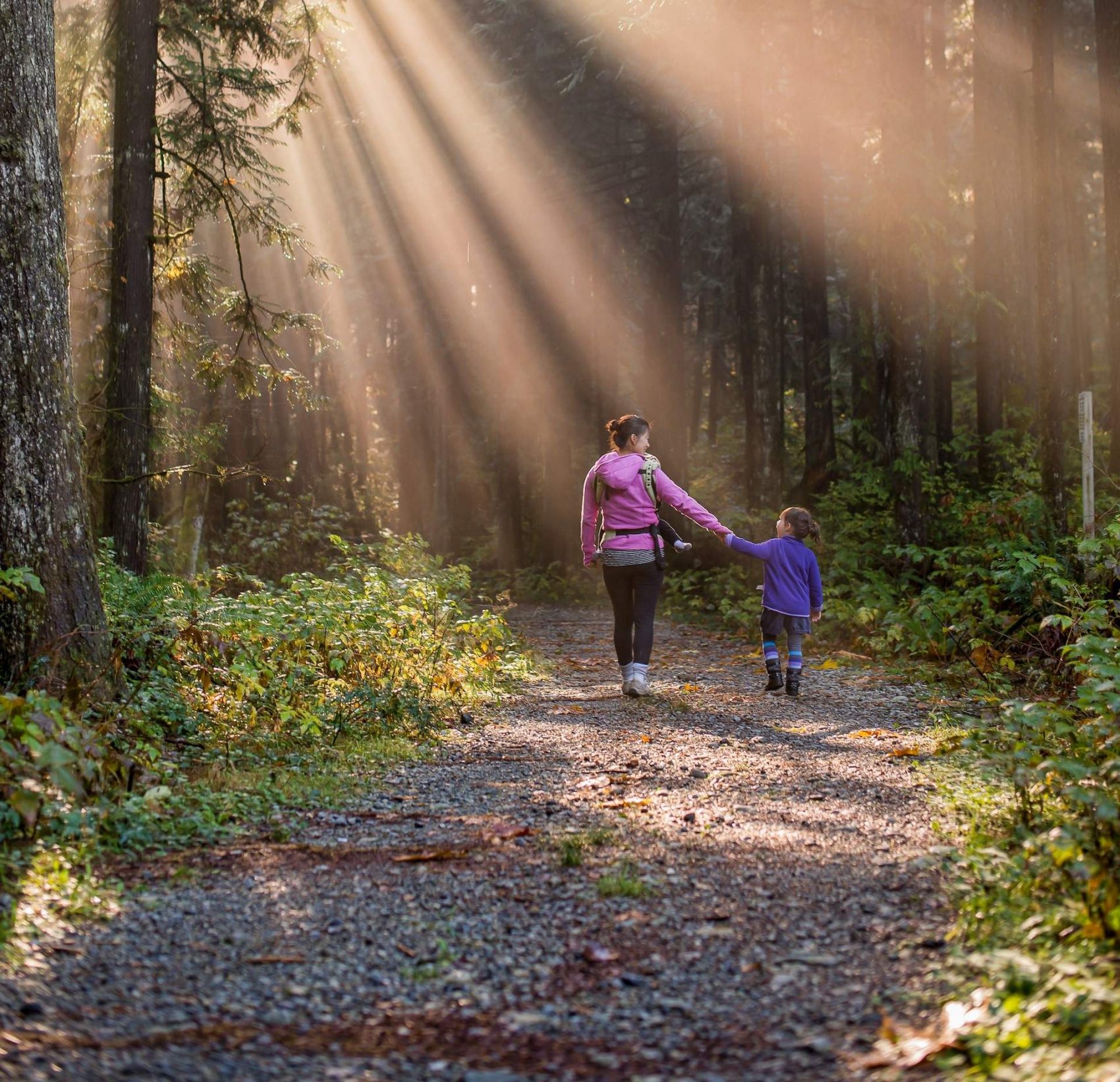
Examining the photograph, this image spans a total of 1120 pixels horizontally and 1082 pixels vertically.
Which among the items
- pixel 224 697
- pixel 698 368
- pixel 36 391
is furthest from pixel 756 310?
pixel 698 368

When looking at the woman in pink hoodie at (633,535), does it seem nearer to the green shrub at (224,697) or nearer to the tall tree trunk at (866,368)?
the green shrub at (224,697)

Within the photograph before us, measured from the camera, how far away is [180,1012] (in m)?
3.44

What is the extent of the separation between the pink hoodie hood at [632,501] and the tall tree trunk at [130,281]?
230 inches

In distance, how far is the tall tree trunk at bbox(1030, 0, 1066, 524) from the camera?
39.4 ft

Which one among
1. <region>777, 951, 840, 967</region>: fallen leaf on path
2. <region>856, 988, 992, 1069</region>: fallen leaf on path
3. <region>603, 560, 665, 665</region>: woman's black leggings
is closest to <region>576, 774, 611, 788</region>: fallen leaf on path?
<region>777, 951, 840, 967</region>: fallen leaf on path

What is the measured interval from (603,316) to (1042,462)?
623 inches

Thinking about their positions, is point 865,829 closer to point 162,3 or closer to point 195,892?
point 195,892

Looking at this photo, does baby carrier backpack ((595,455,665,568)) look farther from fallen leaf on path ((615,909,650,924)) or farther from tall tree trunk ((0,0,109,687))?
fallen leaf on path ((615,909,650,924))

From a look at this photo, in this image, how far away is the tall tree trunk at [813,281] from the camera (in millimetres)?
18938

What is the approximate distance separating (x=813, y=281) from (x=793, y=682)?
1358 centimetres

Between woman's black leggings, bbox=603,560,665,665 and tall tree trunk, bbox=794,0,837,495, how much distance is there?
443 inches

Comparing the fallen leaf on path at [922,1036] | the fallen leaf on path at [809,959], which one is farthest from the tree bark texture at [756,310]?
the fallen leaf on path at [922,1036]

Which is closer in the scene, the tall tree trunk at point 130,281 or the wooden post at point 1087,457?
the wooden post at point 1087,457

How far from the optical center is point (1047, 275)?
475 inches
